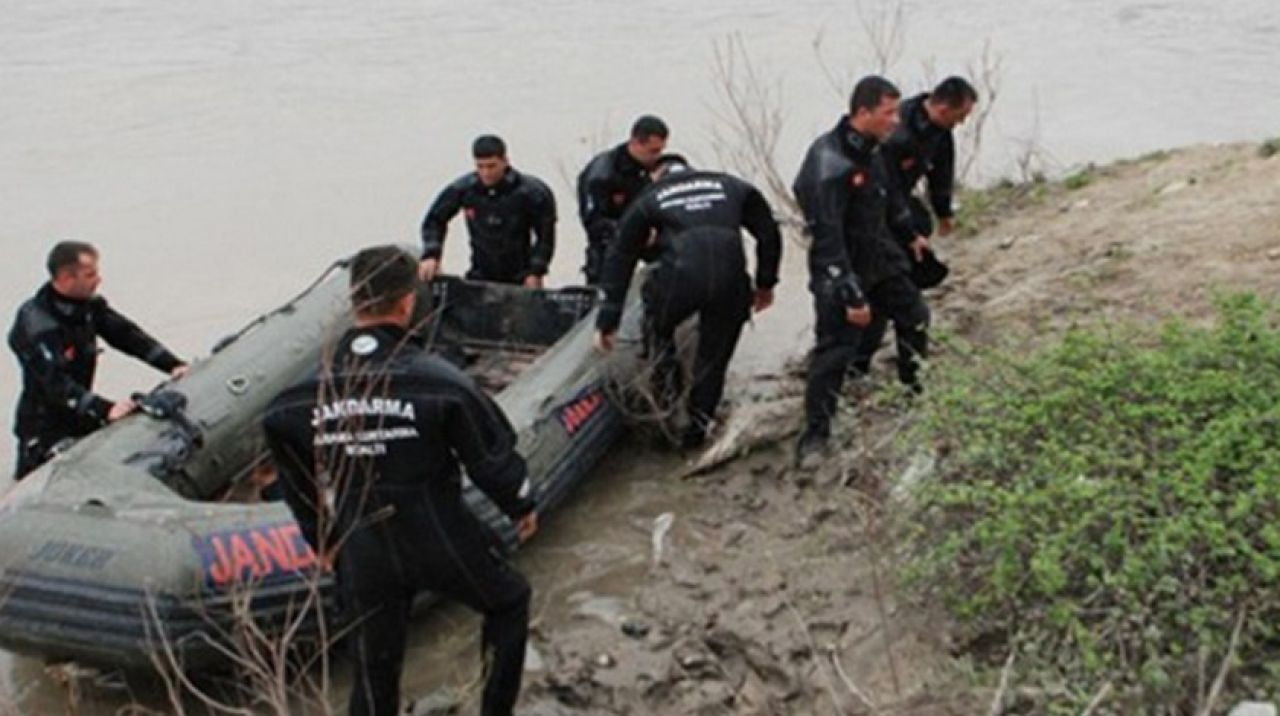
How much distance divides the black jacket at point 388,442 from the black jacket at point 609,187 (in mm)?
2873

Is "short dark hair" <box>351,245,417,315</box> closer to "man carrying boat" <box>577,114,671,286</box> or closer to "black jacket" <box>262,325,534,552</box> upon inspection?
"black jacket" <box>262,325,534,552</box>

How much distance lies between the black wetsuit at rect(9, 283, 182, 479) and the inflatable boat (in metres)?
0.22

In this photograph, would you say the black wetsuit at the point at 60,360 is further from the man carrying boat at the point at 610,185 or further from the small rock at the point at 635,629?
the small rock at the point at 635,629

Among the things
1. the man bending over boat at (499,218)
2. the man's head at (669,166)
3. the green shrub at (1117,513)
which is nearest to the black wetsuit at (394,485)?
the green shrub at (1117,513)

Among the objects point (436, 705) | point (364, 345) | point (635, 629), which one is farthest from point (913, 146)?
point (364, 345)

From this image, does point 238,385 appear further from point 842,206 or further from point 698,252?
point 842,206

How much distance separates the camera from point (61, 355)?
507cm

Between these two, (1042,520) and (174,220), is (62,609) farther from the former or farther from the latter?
(174,220)

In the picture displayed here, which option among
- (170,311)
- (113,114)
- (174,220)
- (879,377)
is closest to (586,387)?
(879,377)

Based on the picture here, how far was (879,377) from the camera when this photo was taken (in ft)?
19.9

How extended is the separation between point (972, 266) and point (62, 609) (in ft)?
17.0

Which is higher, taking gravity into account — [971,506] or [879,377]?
[971,506]

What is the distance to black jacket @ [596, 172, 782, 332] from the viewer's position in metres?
5.29

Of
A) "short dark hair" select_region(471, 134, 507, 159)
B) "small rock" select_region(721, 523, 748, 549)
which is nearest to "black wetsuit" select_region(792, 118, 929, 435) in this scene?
"small rock" select_region(721, 523, 748, 549)
